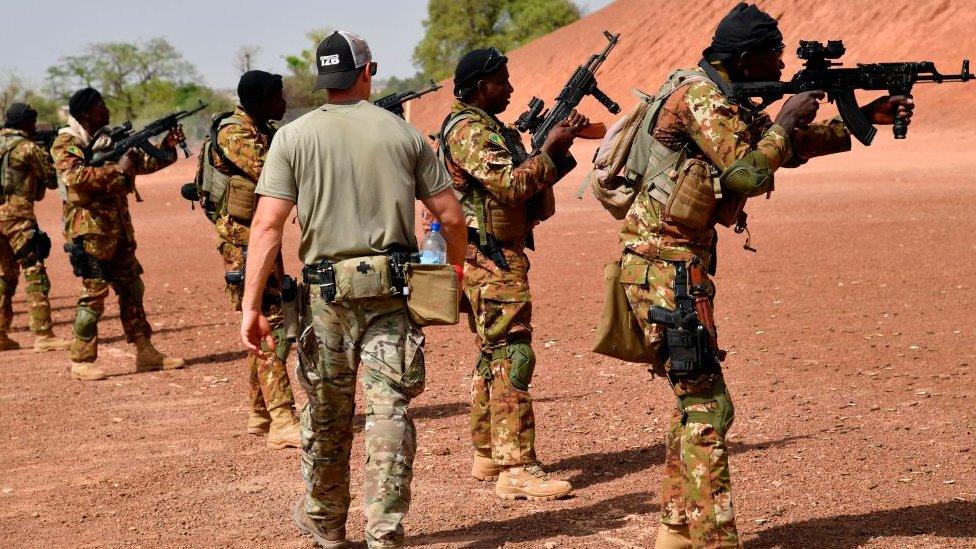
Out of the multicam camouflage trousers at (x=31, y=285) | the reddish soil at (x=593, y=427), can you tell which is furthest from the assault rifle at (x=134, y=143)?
the multicam camouflage trousers at (x=31, y=285)

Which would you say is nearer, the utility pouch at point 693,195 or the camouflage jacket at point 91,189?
the utility pouch at point 693,195

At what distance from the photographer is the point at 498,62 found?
5957 millimetres

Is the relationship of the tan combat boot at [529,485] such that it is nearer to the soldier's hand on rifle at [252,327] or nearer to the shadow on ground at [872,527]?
the shadow on ground at [872,527]

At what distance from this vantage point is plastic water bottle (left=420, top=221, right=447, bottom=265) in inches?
187

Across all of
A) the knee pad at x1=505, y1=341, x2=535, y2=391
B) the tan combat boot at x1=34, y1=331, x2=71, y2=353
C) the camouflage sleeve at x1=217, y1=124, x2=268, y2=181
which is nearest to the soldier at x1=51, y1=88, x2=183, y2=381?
the tan combat boot at x1=34, y1=331, x2=71, y2=353

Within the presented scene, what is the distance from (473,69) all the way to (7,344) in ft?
22.6

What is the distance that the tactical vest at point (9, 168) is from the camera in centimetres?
1077

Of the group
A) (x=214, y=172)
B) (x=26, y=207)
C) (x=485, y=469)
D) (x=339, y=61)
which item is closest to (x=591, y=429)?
(x=485, y=469)

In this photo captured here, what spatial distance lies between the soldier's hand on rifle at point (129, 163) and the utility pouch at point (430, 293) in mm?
5154

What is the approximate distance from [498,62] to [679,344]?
1991 mm

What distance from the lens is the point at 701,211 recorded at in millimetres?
4574

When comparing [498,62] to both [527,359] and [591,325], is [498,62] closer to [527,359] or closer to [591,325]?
[527,359]

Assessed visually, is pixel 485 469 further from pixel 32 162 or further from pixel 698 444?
pixel 32 162

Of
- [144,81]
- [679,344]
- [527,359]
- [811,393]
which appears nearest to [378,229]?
[679,344]
